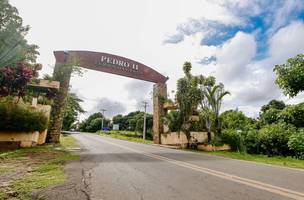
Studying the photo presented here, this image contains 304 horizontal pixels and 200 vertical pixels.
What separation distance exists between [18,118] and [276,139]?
59.4 ft

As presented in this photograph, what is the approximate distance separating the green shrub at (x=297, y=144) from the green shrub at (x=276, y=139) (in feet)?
3.77

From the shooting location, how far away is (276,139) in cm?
1741

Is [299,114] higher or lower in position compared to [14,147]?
higher

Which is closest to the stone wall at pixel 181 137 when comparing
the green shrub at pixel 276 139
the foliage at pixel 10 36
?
the green shrub at pixel 276 139

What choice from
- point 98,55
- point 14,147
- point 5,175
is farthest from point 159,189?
point 98,55

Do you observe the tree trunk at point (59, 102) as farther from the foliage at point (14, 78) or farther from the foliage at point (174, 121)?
the foliage at point (174, 121)

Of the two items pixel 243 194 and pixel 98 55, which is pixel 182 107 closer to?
pixel 98 55

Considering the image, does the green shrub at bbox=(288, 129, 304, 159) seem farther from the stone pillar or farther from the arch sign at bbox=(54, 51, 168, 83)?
the arch sign at bbox=(54, 51, 168, 83)

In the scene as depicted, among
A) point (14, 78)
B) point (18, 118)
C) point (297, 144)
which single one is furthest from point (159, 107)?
point (14, 78)

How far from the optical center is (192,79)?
70.3 feet

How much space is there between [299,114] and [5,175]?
65.2 feet

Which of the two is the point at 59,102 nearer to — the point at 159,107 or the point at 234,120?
the point at 159,107

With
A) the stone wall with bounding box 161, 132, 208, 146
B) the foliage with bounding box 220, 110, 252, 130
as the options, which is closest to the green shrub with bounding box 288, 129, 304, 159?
the stone wall with bounding box 161, 132, 208, 146

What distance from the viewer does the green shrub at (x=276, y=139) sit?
16.8 meters
